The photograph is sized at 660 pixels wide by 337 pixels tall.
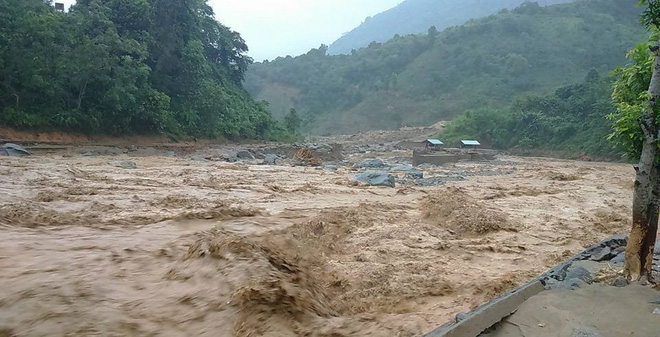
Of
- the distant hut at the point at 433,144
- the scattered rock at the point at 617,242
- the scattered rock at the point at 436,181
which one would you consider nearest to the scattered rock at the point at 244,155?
the scattered rock at the point at 436,181

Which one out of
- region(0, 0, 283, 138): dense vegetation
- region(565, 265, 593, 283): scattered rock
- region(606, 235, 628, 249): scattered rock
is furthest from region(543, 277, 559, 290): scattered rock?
region(0, 0, 283, 138): dense vegetation

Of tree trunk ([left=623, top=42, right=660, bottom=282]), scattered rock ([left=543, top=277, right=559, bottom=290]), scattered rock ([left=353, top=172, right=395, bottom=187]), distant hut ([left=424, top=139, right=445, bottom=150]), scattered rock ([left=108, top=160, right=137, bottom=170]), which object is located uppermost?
tree trunk ([left=623, top=42, right=660, bottom=282])

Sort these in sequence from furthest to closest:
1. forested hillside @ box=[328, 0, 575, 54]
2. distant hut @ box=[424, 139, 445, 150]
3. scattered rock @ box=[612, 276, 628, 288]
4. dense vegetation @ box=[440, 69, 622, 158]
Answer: forested hillside @ box=[328, 0, 575, 54] → dense vegetation @ box=[440, 69, 622, 158] → distant hut @ box=[424, 139, 445, 150] → scattered rock @ box=[612, 276, 628, 288]

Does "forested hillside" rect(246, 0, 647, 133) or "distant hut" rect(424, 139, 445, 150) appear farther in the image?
"forested hillside" rect(246, 0, 647, 133)

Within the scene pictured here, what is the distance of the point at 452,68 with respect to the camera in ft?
240

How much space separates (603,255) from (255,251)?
429 centimetres

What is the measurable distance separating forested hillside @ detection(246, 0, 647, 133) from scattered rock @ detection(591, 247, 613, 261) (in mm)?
59108

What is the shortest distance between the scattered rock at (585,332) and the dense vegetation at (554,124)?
32639mm

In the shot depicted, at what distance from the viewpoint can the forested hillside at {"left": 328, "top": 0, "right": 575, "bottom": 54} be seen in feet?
488

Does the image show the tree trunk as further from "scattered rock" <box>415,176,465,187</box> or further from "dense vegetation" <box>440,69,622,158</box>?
"dense vegetation" <box>440,69,622,158</box>

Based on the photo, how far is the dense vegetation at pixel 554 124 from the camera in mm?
35875

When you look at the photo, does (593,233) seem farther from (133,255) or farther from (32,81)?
(32,81)

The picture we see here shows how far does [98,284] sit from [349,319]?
2.29 metres

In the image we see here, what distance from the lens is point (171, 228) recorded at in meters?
7.15
